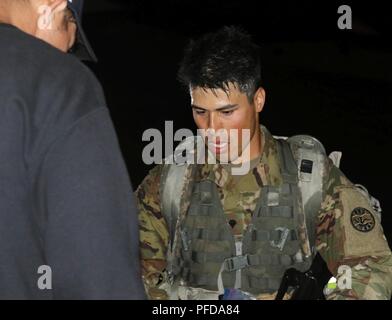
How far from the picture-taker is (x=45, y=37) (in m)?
1.82

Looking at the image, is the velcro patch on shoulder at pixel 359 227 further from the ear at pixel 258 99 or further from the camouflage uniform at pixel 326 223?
the ear at pixel 258 99

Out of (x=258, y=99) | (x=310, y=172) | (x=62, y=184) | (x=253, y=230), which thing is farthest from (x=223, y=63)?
(x=62, y=184)

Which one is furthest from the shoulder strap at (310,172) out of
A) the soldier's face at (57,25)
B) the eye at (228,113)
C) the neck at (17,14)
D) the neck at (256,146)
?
the neck at (17,14)

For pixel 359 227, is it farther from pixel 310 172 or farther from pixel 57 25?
pixel 57 25

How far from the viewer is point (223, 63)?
3.23 m

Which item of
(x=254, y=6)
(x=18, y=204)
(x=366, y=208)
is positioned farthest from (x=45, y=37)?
(x=254, y=6)

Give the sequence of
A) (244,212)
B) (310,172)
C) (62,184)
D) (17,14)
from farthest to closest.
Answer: (244,212) → (310,172) → (17,14) → (62,184)

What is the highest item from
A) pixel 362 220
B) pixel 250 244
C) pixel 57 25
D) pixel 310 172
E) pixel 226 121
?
pixel 57 25

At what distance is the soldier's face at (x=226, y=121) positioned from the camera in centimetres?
307

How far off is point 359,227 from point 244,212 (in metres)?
0.49

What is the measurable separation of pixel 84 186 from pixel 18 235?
20 centimetres

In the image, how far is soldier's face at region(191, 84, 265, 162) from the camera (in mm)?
3070
